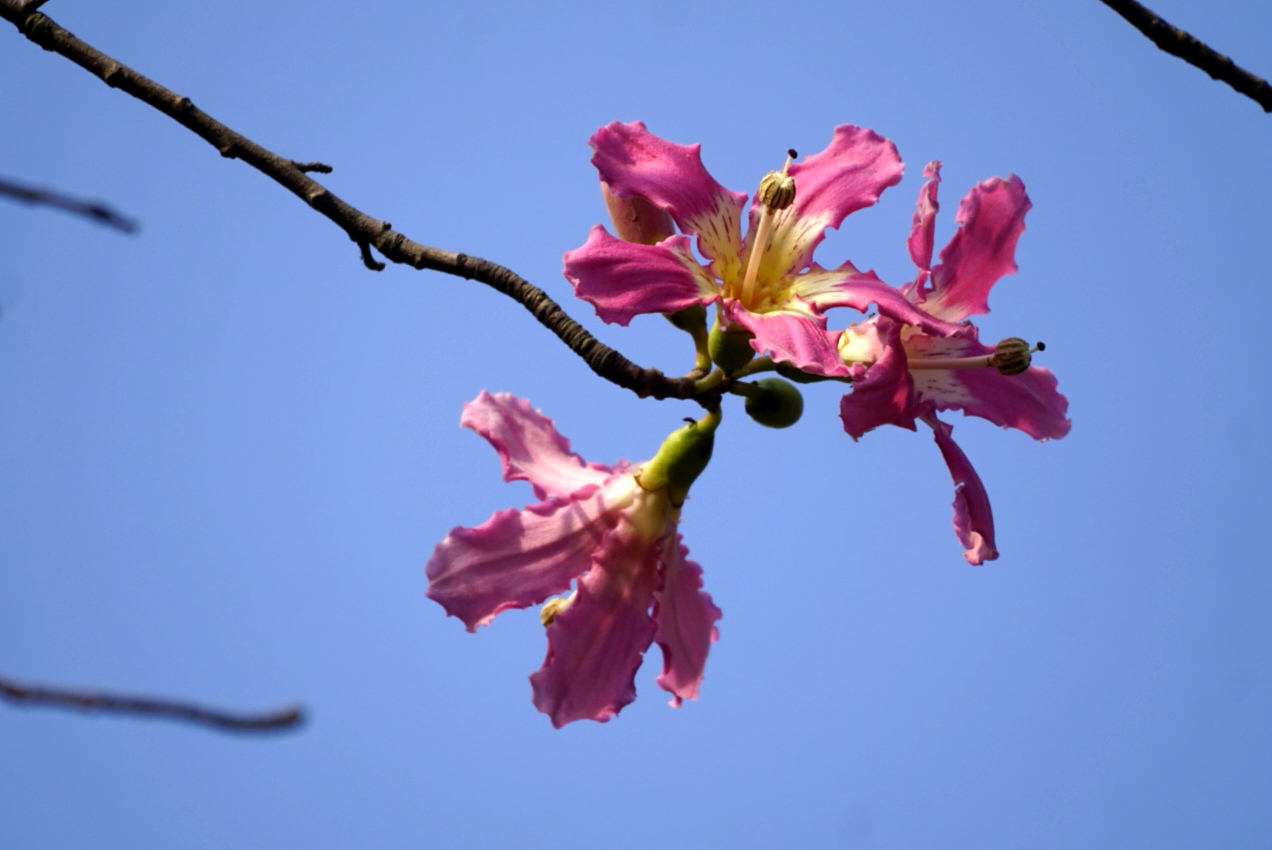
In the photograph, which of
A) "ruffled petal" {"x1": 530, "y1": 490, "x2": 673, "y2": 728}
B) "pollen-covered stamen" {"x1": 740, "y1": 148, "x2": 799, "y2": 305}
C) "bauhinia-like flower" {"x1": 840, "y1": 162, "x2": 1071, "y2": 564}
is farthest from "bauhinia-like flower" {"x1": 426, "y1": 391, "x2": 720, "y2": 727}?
"bauhinia-like flower" {"x1": 840, "y1": 162, "x2": 1071, "y2": 564}

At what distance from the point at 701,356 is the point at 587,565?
45 cm

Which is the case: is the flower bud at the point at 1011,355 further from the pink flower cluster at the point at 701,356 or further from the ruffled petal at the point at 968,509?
the ruffled petal at the point at 968,509

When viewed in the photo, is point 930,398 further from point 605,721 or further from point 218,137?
point 218,137

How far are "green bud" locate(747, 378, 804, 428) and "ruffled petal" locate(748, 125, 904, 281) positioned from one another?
26cm

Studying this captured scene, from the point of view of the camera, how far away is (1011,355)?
7.99 ft

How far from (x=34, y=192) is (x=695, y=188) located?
Result: 4.17 ft

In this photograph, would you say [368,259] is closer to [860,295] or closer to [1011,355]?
[860,295]

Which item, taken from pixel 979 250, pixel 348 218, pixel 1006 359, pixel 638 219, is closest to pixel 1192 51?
pixel 1006 359

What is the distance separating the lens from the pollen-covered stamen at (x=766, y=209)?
8.28 feet

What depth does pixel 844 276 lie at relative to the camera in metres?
2.47

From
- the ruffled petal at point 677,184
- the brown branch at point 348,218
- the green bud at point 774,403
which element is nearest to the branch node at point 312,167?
the brown branch at point 348,218

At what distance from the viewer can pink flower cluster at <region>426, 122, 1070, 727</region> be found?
2.29 metres

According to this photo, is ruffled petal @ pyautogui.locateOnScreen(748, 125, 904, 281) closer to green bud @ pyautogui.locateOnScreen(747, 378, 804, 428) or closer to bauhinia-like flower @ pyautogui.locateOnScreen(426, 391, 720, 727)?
green bud @ pyautogui.locateOnScreen(747, 378, 804, 428)

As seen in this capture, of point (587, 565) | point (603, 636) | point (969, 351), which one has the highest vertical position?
point (969, 351)
